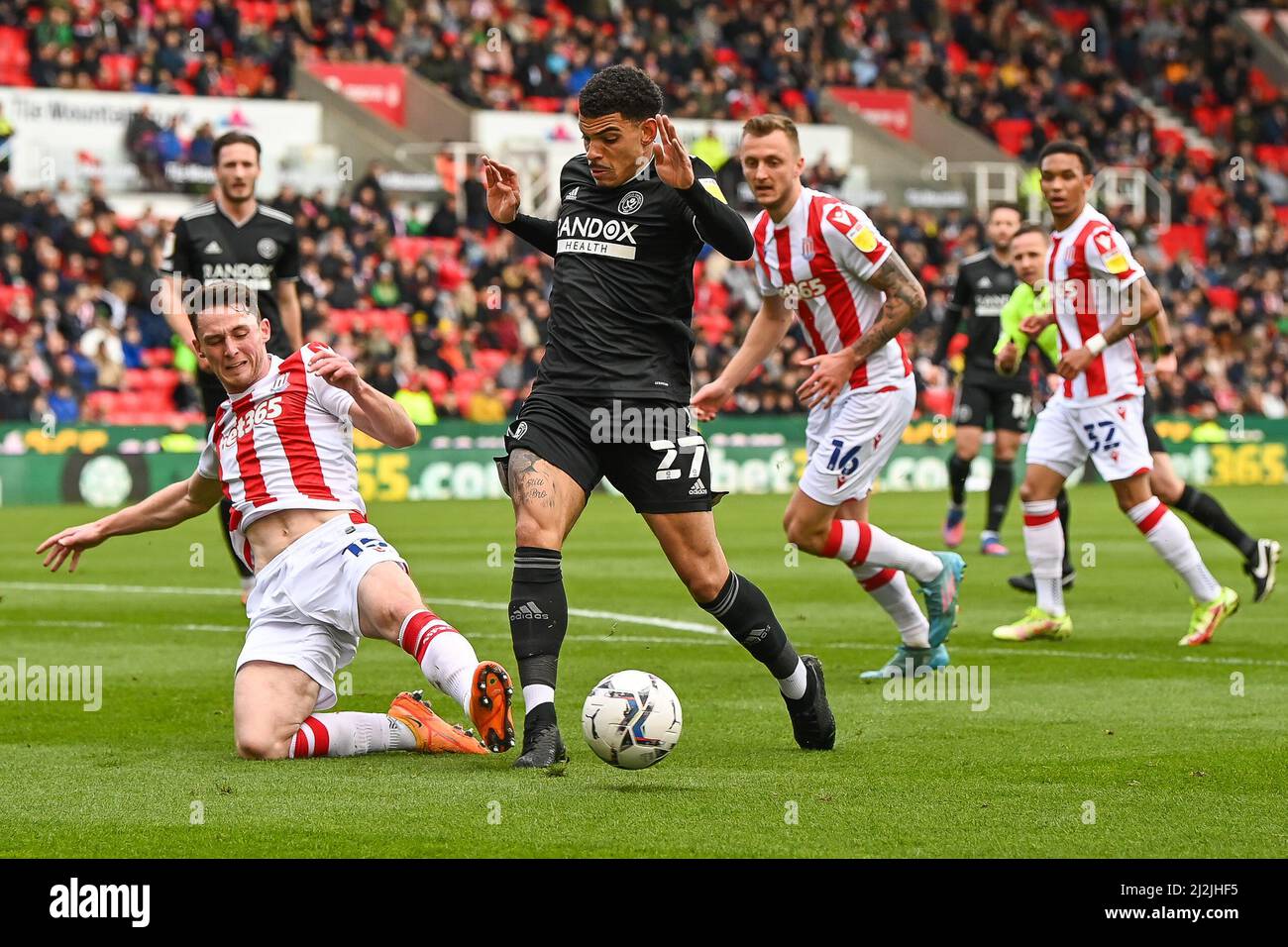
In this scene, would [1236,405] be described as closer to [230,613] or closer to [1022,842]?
[230,613]

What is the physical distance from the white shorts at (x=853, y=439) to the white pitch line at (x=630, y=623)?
4.72 ft

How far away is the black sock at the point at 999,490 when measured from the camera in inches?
639

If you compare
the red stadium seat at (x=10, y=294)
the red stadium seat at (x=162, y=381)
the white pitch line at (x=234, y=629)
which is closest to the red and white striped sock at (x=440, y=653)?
the white pitch line at (x=234, y=629)

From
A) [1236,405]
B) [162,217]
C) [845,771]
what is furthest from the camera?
[1236,405]

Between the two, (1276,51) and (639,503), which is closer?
(639,503)

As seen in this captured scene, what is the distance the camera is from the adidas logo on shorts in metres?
6.26

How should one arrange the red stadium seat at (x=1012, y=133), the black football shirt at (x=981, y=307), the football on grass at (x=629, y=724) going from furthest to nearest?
the red stadium seat at (x=1012, y=133)
the black football shirt at (x=981, y=307)
the football on grass at (x=629, y=724)

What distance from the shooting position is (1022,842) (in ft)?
16.7

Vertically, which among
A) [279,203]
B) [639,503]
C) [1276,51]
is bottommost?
[639,503]

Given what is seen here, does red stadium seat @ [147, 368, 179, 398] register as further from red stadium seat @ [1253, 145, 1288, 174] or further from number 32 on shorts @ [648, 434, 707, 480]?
red stadium seat @ [1253, 145, 1288, 174]
